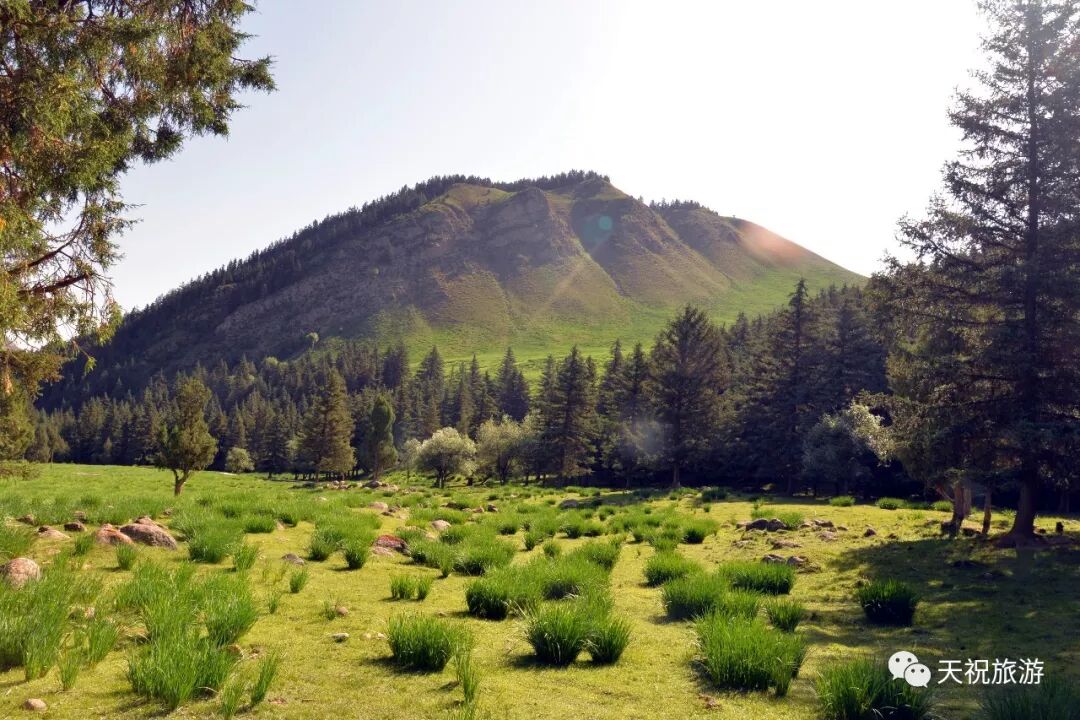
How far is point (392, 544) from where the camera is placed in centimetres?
1439

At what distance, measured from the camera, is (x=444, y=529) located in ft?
57.3

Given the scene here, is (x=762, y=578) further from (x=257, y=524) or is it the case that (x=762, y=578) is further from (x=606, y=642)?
(x=257, y=524)

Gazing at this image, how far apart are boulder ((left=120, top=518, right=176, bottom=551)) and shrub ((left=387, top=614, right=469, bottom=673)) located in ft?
24.3

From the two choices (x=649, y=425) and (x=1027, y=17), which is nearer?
(x=1027, y=17)

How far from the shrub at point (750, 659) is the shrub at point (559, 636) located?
1.45m

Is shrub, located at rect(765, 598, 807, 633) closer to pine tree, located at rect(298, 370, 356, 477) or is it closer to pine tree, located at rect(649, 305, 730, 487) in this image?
pine tree, located at rect(649, 305, 730, 487)

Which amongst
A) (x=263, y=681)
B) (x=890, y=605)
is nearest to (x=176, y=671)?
(x=263, y=681)

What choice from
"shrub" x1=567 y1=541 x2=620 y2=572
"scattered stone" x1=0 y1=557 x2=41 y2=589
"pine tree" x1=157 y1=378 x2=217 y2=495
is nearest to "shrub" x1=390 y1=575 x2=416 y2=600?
"shrub" x1=567 y1=541 x2=620 y2=572

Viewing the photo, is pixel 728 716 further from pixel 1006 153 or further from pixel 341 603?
pixel 1006 153

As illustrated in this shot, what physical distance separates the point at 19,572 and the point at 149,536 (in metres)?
4.00

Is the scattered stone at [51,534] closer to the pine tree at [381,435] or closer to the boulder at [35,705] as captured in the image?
the boulder at [35,705]

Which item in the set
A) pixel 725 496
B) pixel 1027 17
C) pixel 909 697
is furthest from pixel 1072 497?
pixel 909 697

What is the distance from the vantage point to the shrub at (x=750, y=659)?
628 centimetres

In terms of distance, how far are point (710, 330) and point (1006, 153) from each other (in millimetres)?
44828
